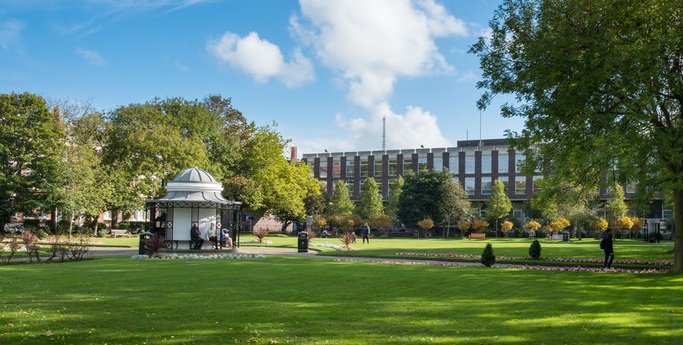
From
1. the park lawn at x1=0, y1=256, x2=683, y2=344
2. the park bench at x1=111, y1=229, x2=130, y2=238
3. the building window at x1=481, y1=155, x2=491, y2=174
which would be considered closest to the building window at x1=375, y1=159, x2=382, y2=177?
the building window at x1=481, y1=155, x2=491, y2=174

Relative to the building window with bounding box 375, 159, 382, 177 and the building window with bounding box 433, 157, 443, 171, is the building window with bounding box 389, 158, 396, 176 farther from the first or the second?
the building window with bounding box 433, 157, 443, 171

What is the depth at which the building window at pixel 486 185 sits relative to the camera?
303ft

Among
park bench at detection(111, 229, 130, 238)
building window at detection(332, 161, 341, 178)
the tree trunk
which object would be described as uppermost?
building window at detection(332, 161, 341, 178)

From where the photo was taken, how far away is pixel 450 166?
9644 cm

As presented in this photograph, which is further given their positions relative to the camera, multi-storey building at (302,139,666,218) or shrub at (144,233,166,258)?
multi-storey building at (302,139,666,218)

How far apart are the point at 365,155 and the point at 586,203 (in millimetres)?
43163

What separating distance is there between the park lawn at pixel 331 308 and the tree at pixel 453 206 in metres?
60.3

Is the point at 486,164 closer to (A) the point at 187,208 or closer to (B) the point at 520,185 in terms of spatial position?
(B) the point at 520,185

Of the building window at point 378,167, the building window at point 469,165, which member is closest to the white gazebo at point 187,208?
the building window at point 469,165

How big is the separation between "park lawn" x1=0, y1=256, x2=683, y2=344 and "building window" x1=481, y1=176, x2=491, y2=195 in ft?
243

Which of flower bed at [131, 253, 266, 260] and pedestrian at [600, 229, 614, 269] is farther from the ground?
pedestrian at [600, 229, 614, 269]

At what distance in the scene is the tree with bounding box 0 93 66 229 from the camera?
1993 inches

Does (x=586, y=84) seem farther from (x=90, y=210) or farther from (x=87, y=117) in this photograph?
(x=87, y=117)

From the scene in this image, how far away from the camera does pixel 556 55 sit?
1997 cm
